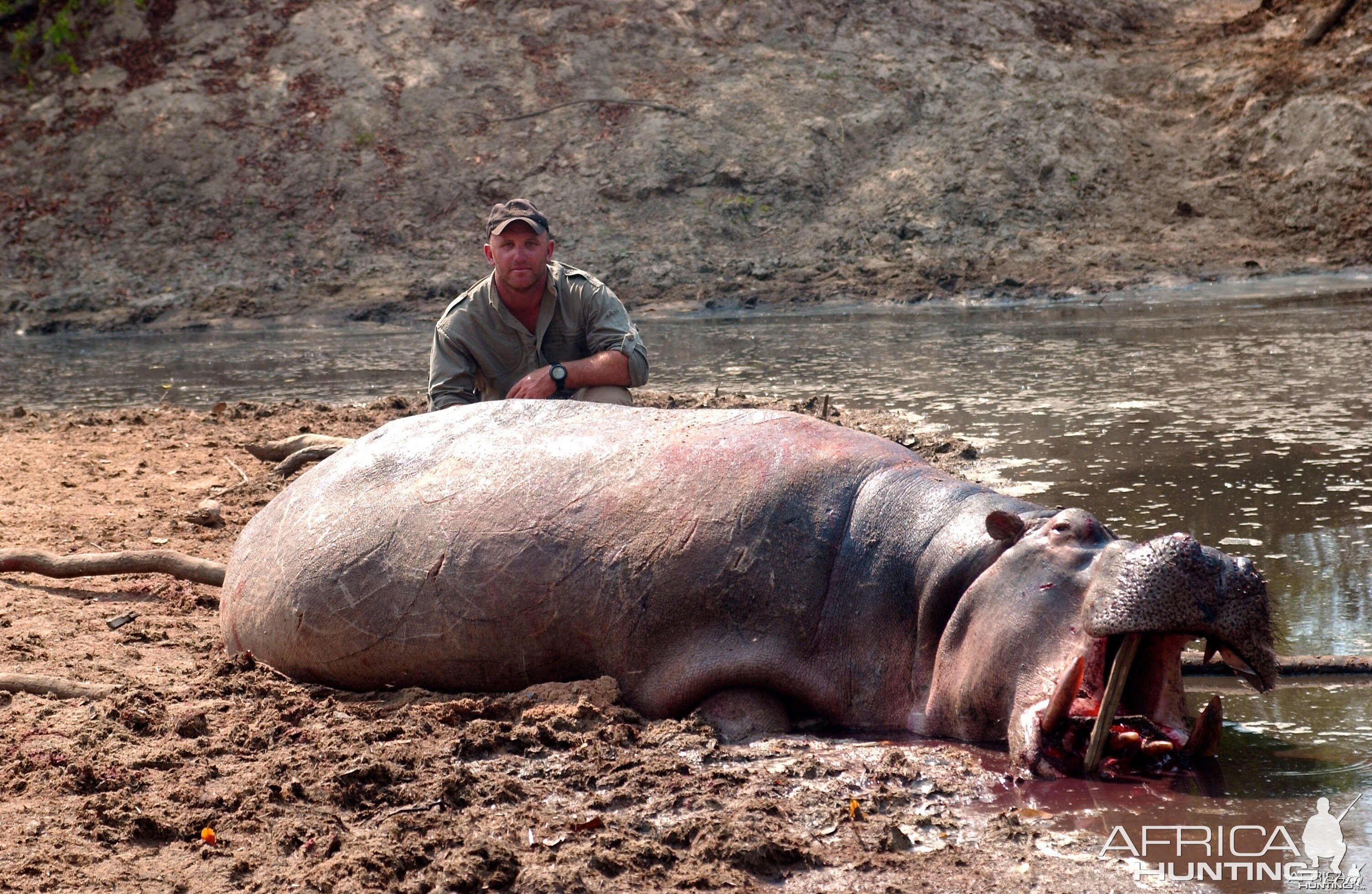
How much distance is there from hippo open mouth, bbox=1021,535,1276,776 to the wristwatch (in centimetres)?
324

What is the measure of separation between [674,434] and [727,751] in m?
1.05

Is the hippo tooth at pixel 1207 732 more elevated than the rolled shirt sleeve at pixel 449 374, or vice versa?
the rolled shirt sleeve at pixel 449 374

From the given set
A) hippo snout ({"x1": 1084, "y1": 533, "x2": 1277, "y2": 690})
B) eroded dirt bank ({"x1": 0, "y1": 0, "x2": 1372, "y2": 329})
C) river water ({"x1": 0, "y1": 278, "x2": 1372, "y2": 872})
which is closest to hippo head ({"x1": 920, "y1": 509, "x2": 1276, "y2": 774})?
hippo snout ({"x1": 1084, "y1": 533, "x2": 1277, "y2": 690})

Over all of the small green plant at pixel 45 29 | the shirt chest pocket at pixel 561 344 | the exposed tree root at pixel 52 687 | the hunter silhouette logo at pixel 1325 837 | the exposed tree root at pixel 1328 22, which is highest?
the exposed tree root at pixel 1328 22

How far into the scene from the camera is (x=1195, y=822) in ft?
9.70

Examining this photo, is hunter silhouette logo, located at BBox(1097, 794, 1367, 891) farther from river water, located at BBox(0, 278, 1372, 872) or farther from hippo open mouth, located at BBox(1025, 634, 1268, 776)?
hippo open mouth, located at BBox(1025, 634, 1268, 776)

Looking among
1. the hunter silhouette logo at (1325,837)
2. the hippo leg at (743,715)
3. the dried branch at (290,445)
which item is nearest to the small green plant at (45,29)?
the dried branch at (290,445)

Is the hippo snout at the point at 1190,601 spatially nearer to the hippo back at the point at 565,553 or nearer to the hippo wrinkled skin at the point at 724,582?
the hippo wrinkled skin at the point at 724,582

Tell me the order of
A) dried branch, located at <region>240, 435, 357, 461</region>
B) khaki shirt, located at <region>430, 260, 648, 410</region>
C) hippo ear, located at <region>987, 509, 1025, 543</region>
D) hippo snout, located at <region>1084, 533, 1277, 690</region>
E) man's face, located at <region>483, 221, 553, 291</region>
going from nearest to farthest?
hippo snout, located at <region>1084, 533, 1277, 690</region> < hippo ear, located at <region>987, 509, 1025, 543</region> < man's face, located at <region>483, 221, 553, 291</region> < khaki shirt, located at <region>430, 260, 648, 410</region> < dried branch, located at <region>240, 435, 357, 461</region>

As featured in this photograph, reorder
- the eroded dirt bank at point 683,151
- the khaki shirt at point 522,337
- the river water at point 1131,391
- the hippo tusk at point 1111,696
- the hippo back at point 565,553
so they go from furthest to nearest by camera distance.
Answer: the eroded dirt bank at point 683,151
the khaki shirt at point 522,337
the river water at point 1131,391
the hippo back at point 565,553
the hippo tusk at point 1111,696

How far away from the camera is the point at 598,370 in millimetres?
6199

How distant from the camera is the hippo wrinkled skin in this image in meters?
3.27

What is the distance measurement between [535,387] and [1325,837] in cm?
389

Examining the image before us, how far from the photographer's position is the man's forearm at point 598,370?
615 centimetres
